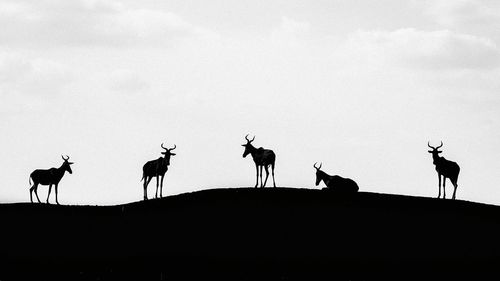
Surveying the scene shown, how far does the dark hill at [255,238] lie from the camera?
3634 centimetres

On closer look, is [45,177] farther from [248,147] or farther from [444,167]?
[444,167]

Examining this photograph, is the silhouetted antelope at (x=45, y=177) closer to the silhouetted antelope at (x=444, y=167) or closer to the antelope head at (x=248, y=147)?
the antelope head at (x=248, y=147)

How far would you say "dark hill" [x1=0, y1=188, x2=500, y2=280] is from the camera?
36344mm

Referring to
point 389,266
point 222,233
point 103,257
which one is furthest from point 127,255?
point 389,266

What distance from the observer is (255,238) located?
39938 millimetres

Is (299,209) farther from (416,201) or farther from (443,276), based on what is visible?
(443,276)

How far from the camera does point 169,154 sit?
152ft

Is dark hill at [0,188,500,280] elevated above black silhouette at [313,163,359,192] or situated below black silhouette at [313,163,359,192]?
below

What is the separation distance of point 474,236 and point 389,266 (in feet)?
21.7

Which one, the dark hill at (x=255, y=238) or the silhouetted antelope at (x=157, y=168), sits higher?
the silhouetted antelope at (x=157, y=168)

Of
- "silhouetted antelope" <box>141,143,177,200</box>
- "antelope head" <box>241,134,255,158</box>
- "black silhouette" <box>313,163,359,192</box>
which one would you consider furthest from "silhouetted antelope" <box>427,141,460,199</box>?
"silhouetted antelope" <box>141,143,177,200</box>

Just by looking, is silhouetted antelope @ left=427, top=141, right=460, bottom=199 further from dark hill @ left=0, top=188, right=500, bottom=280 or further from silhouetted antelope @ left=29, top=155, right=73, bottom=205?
silhouetted antelope @ left=29, top=155, right=73, bottom=205

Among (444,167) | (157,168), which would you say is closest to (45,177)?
(157,168)

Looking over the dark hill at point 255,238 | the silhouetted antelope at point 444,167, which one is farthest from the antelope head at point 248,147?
the silhouetted antelope at point 444,167
